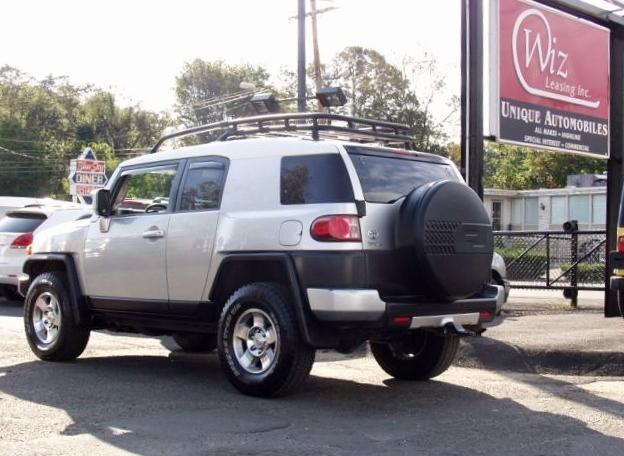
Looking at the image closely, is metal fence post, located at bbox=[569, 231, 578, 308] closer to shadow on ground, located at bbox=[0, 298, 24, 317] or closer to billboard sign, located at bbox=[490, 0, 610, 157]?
billboard sign, located at bbox=[490, 0, 610, 157]

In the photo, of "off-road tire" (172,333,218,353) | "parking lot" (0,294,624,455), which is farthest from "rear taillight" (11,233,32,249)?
"off-road tire" (172,333,218,353)

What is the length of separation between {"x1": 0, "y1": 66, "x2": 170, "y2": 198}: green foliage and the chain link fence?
1730 inches

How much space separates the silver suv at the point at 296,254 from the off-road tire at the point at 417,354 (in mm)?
12

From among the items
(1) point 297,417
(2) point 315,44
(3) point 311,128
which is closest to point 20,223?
(3) point 311,128

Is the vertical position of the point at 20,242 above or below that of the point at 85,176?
below

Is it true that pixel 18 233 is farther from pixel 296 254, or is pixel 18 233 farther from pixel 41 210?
pixel 296 254

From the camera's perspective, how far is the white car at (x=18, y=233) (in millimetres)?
13781

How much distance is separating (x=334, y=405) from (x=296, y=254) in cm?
118

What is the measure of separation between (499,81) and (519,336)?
3550 mm

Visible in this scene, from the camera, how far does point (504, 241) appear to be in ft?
48.2

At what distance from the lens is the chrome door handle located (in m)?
7.22

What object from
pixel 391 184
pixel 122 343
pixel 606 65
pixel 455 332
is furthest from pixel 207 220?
pixel 606 65

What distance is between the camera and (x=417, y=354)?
7.43 metres

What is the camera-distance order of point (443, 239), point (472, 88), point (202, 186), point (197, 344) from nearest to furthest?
point (443, 239) < point (202, 186) < point (197, 344) < point (472, 88)
